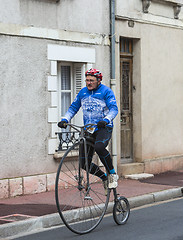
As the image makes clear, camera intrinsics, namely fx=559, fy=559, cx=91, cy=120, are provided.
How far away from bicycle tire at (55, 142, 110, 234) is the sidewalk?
1.68ft

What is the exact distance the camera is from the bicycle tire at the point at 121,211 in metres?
7.60

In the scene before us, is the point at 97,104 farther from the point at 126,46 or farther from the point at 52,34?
the point at 126,46

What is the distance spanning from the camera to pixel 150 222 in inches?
313

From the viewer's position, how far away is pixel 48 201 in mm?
9508

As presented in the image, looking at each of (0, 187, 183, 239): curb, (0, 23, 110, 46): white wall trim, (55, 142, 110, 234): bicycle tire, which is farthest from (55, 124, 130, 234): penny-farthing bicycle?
(0, 23, 110, 46): white wall trim

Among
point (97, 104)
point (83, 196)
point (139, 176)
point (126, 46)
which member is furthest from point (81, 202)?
point (126, 46)

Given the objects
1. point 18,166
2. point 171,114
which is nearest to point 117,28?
point 171,114

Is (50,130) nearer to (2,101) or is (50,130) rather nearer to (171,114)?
(2,101)

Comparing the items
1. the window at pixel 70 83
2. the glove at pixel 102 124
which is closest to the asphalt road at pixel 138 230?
the glove at pixel 102 124

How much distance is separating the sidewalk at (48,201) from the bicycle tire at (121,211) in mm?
889

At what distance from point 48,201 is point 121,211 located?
2.09 m

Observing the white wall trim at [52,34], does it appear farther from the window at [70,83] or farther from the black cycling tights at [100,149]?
the black cycling tights at [100,149]

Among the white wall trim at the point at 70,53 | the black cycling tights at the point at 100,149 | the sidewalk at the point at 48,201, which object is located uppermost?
the white wall trim at the point at 70,53

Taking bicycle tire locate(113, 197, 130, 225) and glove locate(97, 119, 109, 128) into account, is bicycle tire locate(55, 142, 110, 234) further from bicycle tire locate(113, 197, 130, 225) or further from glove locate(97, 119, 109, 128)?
glove locate(97, 119, 109, 128)
